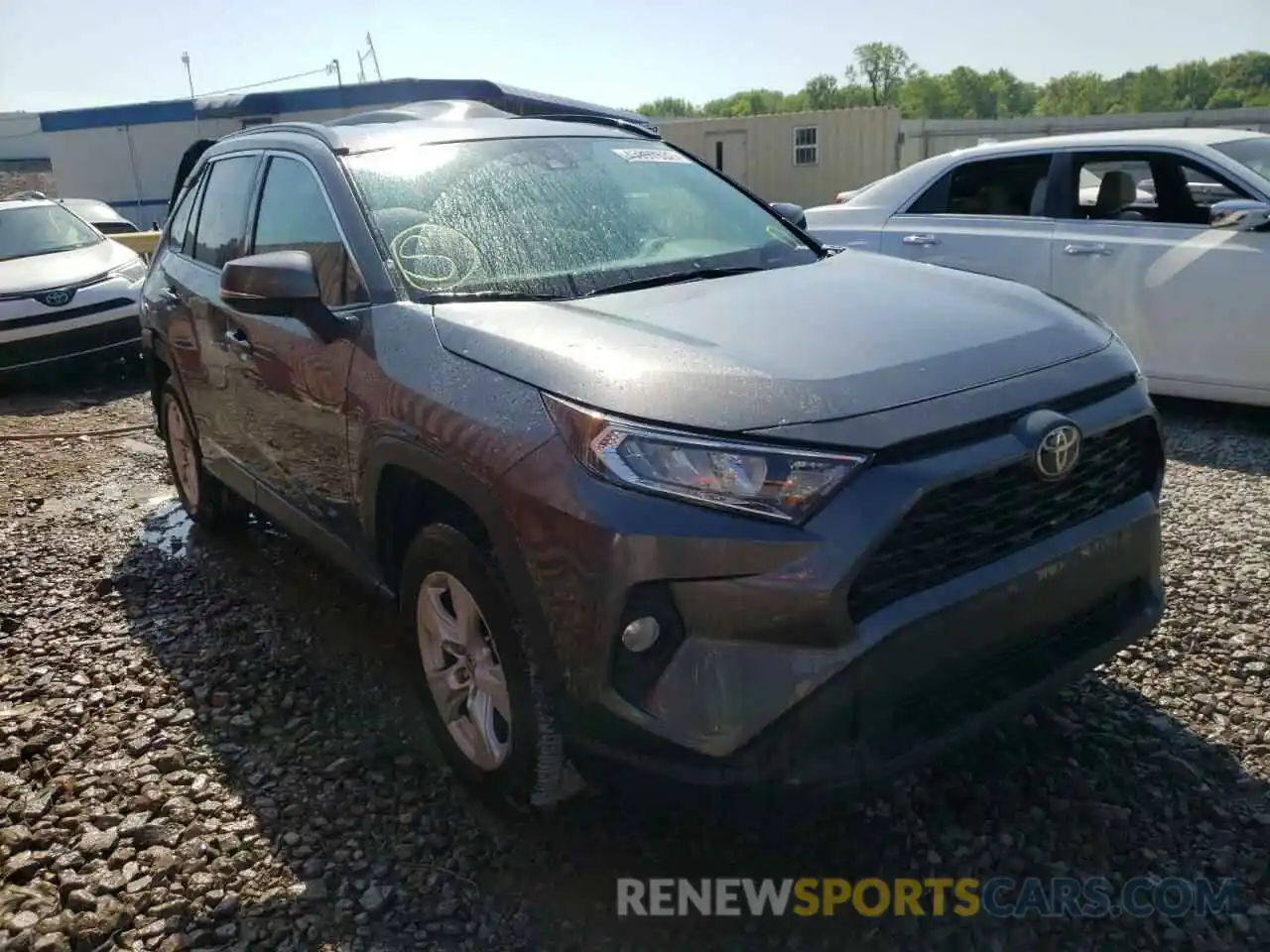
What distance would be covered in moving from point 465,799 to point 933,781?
123 cm

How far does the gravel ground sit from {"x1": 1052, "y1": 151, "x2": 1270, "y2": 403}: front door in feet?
5.97

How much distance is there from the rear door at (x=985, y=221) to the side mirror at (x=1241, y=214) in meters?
0.92

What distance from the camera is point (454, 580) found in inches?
101

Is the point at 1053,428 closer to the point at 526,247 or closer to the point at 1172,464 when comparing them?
the point at 526,247

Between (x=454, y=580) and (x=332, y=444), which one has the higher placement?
(x=332, y=444)

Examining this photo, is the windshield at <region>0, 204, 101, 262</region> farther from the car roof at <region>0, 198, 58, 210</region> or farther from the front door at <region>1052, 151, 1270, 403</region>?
the front door at <region>1052, 151, 1270, 403</region>

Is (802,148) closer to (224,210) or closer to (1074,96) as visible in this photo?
(224,210)

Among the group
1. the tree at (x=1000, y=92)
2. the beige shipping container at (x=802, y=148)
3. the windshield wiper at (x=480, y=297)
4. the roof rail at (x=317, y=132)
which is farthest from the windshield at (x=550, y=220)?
the tree at (x=1000, y=92)

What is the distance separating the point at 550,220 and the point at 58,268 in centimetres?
746

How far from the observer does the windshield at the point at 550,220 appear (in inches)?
115

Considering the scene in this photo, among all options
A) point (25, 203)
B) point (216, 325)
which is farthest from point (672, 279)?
point (25, 203)

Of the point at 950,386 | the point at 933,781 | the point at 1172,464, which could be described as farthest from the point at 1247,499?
the point at 950,386

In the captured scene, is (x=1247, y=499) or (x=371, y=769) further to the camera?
(x=1247, y=499)

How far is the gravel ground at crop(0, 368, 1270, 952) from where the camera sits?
7.67ft
